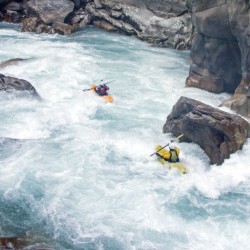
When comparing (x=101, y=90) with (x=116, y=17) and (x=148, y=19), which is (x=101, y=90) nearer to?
→ (x=148, y=19)

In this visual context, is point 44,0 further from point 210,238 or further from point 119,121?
point 210,238

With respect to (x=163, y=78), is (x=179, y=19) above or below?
Answer: above

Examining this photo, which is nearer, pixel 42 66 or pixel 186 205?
pixel 186 205

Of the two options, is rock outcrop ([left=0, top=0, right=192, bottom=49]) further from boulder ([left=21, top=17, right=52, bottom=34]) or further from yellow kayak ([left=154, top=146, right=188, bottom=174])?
yellow kayak ([left=154, top=146, right=188, bottom=174])

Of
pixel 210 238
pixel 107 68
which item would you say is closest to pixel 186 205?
pixel 210 238

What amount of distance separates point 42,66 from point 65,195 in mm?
13117

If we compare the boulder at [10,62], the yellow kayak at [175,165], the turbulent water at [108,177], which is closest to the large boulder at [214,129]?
the turbulent water at [108,177]

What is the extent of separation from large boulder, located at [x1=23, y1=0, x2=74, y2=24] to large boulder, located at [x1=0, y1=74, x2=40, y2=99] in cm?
1374

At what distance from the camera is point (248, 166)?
15414 millimetres

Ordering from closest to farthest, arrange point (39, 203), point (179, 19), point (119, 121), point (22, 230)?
point (22, 230) → point (39, 203) → point (119, 121) → point (179, 19)

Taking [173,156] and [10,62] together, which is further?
[10,62]

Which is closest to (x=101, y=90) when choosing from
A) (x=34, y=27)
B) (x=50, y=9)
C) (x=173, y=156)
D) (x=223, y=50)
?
(x=223, y=50)

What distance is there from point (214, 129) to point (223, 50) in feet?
23.2

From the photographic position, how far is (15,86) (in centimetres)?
2030
